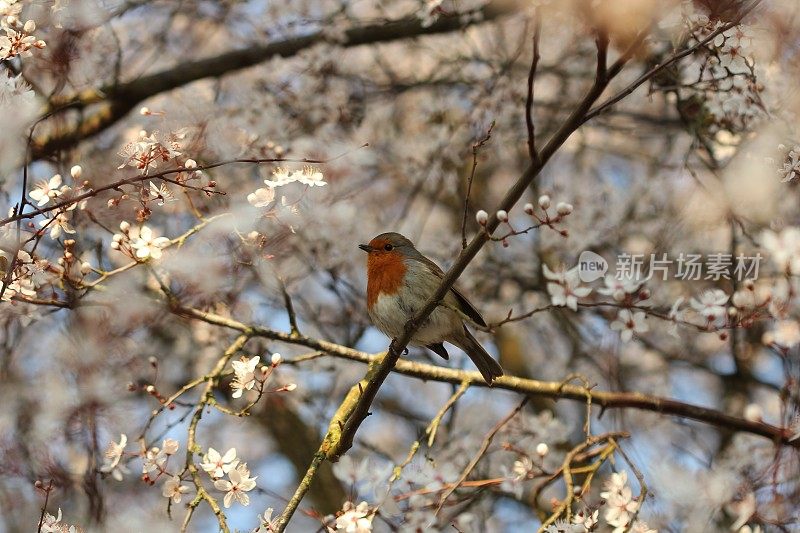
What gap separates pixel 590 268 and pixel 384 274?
1.13m

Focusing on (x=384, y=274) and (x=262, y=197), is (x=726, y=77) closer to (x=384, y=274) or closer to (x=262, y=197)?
(x=384, y=274)

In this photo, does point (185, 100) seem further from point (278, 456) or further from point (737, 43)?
point (737, 43)

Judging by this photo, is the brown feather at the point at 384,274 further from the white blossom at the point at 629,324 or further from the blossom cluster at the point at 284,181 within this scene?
the white blossom at the point at 629,324

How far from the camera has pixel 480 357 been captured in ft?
15.1

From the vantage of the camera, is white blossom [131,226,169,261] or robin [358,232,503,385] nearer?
white blossom [131,226,169,261]

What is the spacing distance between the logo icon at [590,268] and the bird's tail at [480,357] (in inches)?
27.7

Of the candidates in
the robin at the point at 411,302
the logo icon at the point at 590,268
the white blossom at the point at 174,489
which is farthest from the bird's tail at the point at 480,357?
the white blossom at the point at 174,489

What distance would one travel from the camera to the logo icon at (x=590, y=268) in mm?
3859

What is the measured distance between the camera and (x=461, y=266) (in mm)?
2994

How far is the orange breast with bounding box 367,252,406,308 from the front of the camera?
4.64m

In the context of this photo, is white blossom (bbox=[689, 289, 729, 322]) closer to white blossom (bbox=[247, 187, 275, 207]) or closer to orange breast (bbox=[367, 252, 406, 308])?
orange breast (bbox=[367, 252, 406, 308])

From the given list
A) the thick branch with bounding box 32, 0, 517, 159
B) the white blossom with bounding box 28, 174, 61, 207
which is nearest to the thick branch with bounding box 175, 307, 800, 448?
the white blossom with bounding box 28, 174, 61, 207

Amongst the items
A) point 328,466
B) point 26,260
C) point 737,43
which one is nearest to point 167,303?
point 26,260

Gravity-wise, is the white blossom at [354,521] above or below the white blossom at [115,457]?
above
